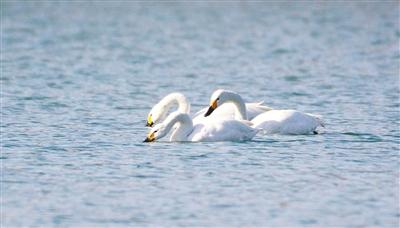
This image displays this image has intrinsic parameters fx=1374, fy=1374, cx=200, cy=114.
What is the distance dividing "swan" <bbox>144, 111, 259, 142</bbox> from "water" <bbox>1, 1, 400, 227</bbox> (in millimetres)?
202

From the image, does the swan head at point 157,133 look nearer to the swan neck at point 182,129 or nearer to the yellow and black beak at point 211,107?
the swan neck at point 182,129

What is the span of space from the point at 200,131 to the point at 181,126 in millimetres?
259

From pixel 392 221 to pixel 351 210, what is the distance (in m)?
0.54

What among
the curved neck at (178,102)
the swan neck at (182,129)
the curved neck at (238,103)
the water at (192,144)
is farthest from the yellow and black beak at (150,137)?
the curved neck at (178,102)

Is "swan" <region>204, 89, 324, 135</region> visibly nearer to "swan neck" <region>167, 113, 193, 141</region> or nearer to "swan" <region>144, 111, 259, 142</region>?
"swan" <region>144, 111, 259, 142</region>

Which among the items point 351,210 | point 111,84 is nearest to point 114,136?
point 351,210

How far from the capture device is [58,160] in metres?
16.1

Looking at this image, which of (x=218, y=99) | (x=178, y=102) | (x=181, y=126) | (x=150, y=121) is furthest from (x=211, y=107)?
(x=181, y=126)

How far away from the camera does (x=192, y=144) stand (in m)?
17.4

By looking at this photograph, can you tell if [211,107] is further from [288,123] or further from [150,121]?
[288,123]

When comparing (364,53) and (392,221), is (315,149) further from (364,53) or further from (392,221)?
(364,53)

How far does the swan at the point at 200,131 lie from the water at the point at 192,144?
0.66 feet

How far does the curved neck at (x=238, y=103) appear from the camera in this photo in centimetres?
1889

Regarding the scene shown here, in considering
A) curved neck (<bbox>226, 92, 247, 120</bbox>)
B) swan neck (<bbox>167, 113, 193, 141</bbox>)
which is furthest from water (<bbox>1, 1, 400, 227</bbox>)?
curved neck (<bbox>226, 92, 247, 120</bbox>)
